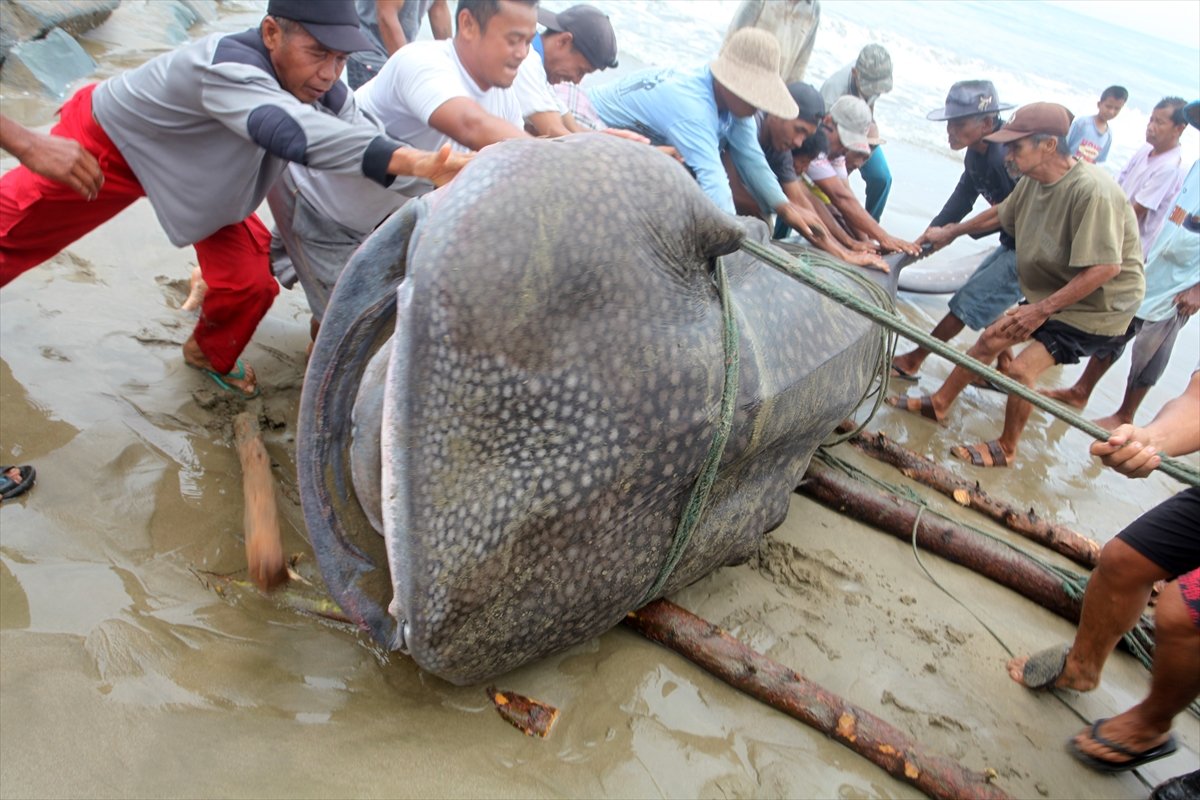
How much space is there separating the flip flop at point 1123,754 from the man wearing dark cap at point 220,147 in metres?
2.63

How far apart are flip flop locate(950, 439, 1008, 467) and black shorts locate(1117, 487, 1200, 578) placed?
179cm

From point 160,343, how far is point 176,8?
6263 millimetres

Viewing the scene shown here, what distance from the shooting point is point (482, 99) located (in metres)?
3.11

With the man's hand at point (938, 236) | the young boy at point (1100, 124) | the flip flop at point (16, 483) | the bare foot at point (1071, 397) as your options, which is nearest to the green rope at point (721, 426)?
the flip flop at point (16, 483)

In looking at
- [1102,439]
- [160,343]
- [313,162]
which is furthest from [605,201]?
[160,343]

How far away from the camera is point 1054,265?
442 centimetres

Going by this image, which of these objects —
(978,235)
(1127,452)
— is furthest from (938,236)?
(1127,452)

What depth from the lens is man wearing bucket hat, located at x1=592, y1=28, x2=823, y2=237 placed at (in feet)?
13.5

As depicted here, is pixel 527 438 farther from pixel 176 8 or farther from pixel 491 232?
pixel 176 8

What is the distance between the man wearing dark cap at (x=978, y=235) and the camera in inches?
205

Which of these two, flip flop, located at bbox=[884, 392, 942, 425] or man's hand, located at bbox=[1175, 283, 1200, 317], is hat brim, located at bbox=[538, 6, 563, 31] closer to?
flip flop, located at bbox=[884, 392, 942, 425]

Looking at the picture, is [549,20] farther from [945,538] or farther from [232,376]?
[945,538]

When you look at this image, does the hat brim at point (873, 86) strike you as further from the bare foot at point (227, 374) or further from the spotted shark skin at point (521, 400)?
the bare foot at point (227, 374)

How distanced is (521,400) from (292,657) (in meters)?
1.01
